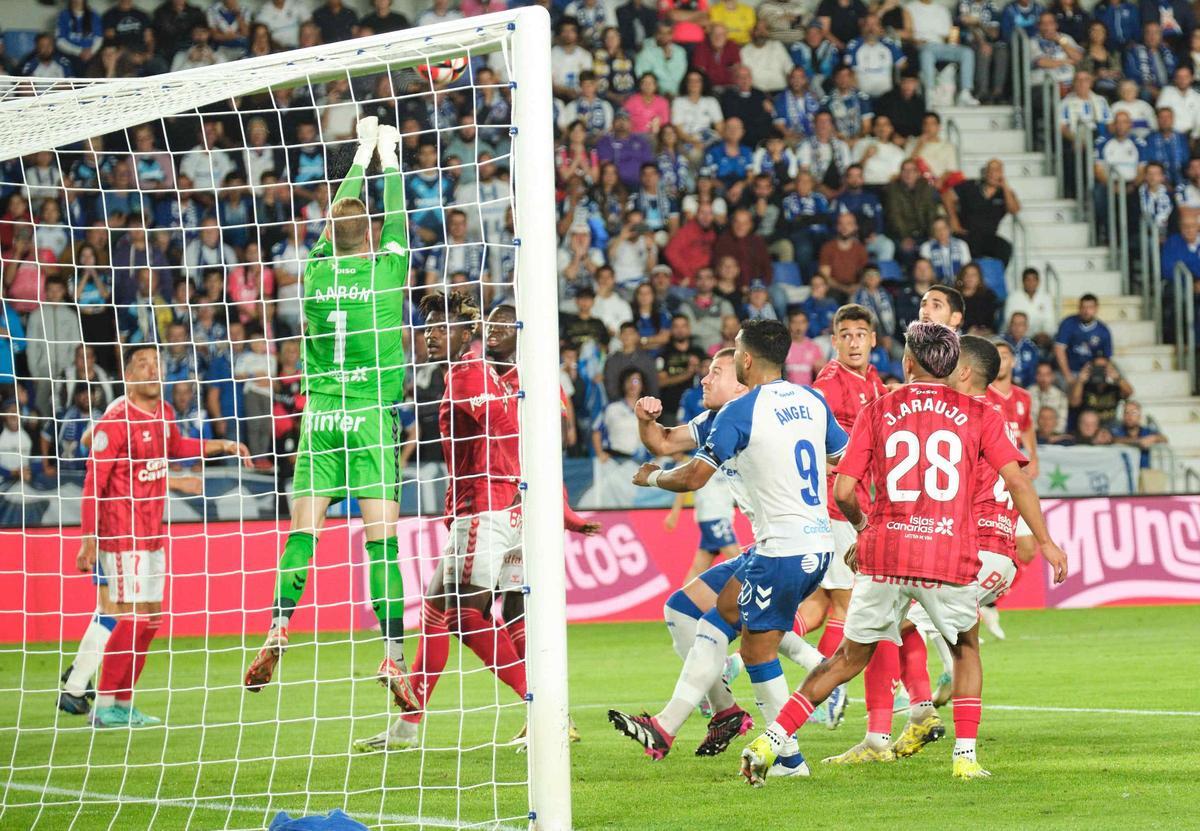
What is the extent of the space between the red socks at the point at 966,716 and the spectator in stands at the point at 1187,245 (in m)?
14.1

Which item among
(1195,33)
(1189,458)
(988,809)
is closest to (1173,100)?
(1195,33)

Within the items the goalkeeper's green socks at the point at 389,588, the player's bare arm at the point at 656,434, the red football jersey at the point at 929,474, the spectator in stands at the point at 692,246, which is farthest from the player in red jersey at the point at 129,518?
the spectator in stands at the point at 692,246

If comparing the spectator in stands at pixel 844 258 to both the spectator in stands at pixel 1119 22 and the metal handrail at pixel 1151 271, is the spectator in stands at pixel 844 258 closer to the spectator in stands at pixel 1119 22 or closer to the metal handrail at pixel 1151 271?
the metal handrail at pixel 1151 271

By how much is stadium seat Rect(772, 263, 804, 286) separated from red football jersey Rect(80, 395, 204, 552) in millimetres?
10277

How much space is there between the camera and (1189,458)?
18.0 meters

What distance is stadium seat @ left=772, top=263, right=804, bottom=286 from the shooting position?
1870 centimetres

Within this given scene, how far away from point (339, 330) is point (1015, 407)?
15.0 feet

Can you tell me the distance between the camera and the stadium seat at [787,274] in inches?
736

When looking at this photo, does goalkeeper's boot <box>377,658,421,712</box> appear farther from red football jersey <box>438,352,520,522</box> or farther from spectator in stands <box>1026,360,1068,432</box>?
spectator in stands <box>1026,360,1068,432</box>

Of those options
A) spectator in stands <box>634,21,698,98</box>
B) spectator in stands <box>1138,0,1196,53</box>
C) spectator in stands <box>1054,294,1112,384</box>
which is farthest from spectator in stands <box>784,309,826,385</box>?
spectator in stands <box>1138,0,1196,53</box>

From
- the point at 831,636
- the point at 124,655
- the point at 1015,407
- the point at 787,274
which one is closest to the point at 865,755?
the point at 831,636

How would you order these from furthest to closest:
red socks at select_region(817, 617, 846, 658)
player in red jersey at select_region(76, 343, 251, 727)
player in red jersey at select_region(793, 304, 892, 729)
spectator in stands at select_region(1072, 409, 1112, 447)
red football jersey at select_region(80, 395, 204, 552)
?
spectator in stands at select_region(1072, 409, 1112, 447) < red football jersey at select_region(80, 395, 204, 552) < player in red jersey at select_region(76, 343, 251, 727) < red socks at select_region(817, 617, 846, 658) < player in red jersey at select_region(793, 304, 892, 729)

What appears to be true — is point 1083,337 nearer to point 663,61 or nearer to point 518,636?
point 663,61

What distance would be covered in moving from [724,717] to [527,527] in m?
1.95
